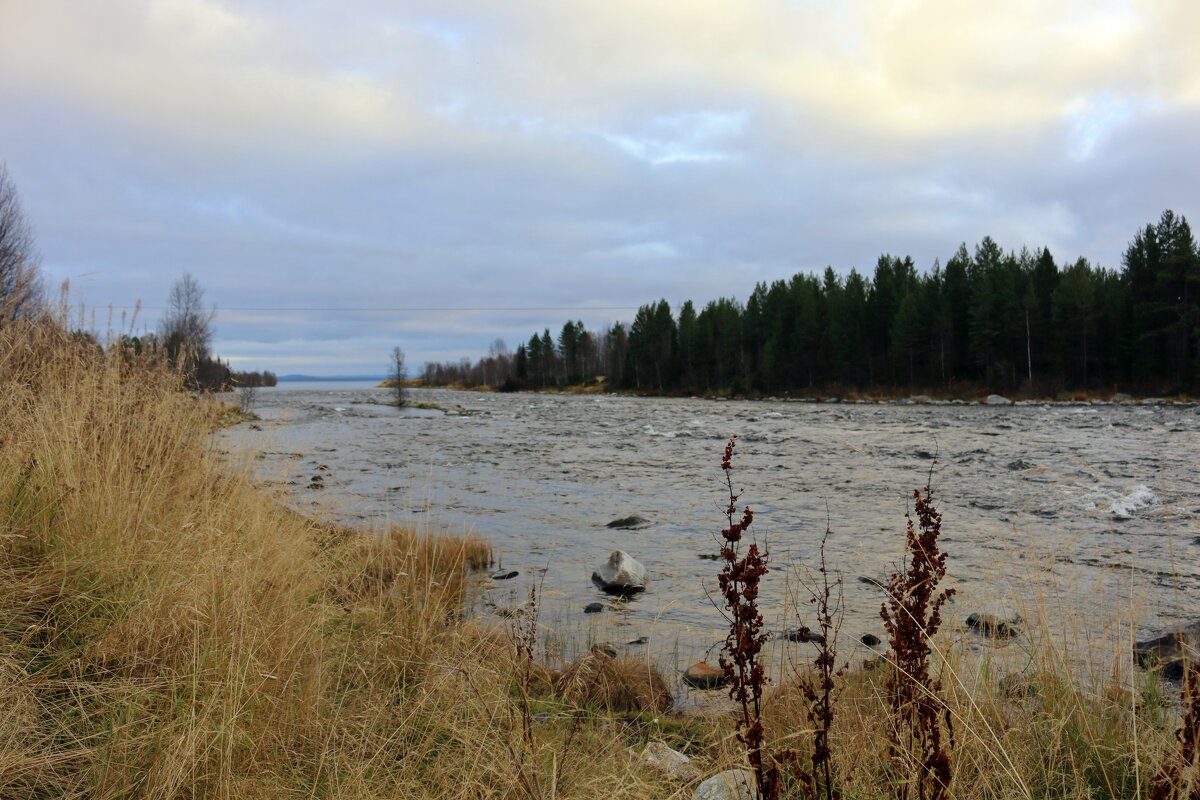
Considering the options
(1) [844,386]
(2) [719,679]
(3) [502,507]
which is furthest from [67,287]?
(1) [844,386]

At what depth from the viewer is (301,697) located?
291 centimetres

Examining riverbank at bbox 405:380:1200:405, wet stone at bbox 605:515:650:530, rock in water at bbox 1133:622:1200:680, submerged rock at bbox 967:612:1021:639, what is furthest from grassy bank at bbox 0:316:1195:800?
riverbank at bbox 405:380:1200:405

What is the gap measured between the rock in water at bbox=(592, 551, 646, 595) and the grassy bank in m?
2.24

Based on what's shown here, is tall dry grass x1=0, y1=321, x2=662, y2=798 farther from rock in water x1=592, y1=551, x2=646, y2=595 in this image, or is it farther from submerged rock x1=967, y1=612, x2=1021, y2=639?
submerged rock x1=967, y1=612, x2=1021, y2=639

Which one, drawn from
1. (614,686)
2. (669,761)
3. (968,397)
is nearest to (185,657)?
(669,761)

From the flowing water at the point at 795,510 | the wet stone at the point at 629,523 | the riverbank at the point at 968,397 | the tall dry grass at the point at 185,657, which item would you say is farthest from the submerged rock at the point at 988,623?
the riverbank at the point at 968,397

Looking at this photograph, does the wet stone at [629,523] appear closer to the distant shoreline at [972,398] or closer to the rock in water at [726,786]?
the rock in water at [726,786]

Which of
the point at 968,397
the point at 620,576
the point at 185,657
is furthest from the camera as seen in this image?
the point at 968,397

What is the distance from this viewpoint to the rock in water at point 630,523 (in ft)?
31.6

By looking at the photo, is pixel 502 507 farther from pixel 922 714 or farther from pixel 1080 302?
pixel 1080 302

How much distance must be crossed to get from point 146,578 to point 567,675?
2171 mm

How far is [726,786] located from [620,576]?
14.0 ft

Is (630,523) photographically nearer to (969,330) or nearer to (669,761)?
(669,761)

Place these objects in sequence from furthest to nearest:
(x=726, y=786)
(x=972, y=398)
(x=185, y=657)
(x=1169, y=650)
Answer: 1. (x=972, y=398)
2. (x=1169, y=650)
3. (x=185, y=657)
4. (x=726, y=786)
